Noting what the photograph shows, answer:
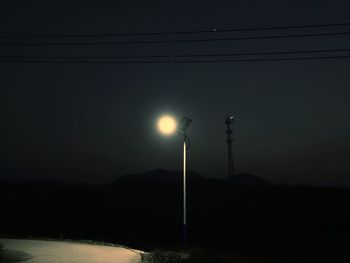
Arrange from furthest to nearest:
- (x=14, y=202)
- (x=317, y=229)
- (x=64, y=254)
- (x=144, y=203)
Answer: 1. (x=14, y=202)
2. (x=144, y=203)
3. (x=317, y=229)
4. (x=64, y=254)

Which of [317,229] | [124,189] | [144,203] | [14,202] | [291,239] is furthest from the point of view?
[124,189]

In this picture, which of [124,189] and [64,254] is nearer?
[64,254]

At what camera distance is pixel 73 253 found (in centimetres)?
1755

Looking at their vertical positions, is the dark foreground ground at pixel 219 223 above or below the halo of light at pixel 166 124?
below

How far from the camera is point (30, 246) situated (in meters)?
19.7

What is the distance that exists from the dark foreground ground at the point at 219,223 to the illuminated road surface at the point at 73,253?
4.27m

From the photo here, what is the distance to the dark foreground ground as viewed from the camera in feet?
99.9

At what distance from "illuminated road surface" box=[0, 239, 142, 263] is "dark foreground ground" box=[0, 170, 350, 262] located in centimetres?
427

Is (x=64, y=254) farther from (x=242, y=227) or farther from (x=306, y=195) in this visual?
(x=306, y=195)

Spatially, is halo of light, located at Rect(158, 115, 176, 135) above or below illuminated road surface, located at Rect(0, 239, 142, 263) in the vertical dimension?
above

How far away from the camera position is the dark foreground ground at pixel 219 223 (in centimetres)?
3045

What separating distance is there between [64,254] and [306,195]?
160ft

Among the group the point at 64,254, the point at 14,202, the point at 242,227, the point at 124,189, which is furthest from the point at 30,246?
the point at 124,189

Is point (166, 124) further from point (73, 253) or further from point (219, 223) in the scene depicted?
point (219, 223)
